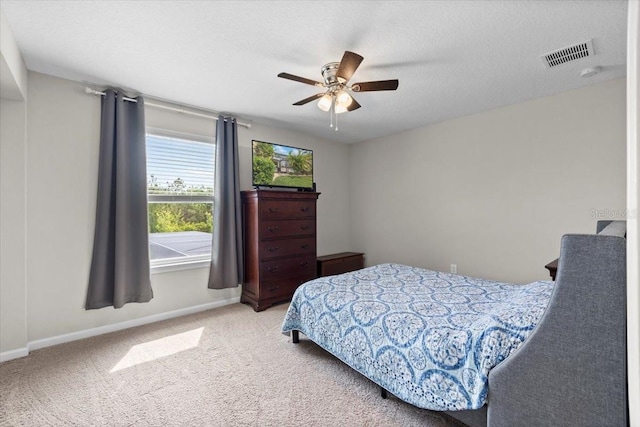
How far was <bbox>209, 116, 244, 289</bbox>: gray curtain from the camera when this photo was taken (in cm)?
328

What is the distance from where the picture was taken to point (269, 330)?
2.70m

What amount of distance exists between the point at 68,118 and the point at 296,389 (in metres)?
3.02

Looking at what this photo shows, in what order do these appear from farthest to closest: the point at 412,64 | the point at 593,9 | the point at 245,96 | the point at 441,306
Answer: the point at 245,96 < the point at 412,64 < the point at 441,306 < the point at 593,9

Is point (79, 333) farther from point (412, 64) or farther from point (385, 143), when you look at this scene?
point (385, 143)

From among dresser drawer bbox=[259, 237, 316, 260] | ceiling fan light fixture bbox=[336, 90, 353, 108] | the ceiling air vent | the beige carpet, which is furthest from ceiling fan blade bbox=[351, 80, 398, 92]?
the beige carpet

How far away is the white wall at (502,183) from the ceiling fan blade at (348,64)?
226 centimetres

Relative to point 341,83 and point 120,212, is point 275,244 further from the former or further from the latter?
point 341,83

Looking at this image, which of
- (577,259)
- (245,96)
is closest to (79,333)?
(245,96)

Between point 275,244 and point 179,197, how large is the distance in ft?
4.05

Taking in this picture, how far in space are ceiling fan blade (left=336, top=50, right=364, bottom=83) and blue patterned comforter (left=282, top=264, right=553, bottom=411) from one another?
162 cm

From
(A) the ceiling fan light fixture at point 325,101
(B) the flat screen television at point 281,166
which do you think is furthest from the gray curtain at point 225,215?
(A) the ceiling fan light fixture at point 325,101

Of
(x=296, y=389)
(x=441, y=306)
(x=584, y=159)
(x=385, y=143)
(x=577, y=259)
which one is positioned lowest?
(x=296, y=389)

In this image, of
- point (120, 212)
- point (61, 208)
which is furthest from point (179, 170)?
point (61, 208)

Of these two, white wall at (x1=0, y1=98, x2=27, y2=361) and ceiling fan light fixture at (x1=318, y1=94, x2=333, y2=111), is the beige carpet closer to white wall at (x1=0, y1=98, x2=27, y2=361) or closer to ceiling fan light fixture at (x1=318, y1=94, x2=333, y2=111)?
white wall at (x1=0, y1=98, x2=27, y2=361)
